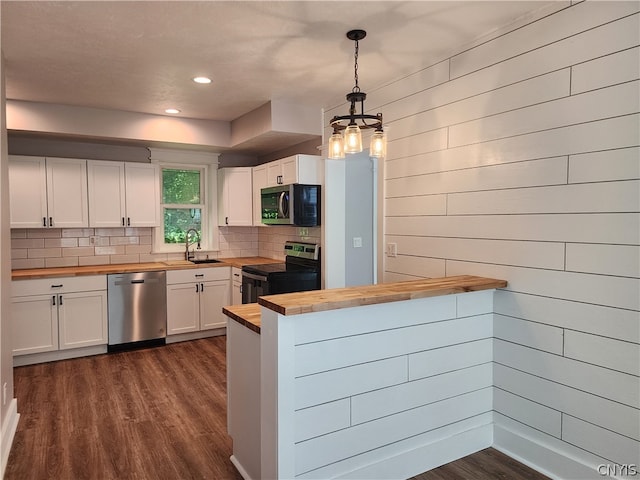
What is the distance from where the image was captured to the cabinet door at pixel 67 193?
4.41 metres

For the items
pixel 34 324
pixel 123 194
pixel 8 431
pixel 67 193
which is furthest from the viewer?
pixel 123 194

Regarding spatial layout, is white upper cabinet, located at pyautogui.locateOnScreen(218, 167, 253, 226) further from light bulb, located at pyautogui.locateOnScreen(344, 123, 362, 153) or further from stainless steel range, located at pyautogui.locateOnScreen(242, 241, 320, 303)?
light bulb, located at pyautogui.locateOnScreen(344, 123, 362, 153)

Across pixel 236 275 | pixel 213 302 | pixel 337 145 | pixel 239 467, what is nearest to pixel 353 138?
pixel 337 145

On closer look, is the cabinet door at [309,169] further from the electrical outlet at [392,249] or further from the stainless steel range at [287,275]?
the electrical outlet at [392,249]

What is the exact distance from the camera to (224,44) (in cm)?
268

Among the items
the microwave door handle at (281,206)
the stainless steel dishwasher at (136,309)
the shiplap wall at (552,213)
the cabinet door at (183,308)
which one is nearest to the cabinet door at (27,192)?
the stainless steel dishwasher at (136,309)

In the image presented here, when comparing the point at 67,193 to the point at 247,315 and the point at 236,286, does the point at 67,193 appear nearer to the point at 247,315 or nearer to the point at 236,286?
the point at 236,286

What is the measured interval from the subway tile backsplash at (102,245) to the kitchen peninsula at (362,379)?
91.9 inches

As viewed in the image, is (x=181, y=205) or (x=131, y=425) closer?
(x=131, y=425)

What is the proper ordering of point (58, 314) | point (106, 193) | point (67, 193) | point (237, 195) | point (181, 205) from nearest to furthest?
1. point (58, 314)
2. point (67, 193)
3. point (106, 193)
4. point (237, 195)
5. point (181, 205)

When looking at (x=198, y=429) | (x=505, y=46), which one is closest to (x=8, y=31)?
(x=198, y=429)

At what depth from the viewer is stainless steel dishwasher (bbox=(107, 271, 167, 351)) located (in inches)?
175

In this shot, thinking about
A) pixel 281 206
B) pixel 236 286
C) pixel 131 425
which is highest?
pixel 281 206

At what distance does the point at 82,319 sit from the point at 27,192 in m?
1.38
